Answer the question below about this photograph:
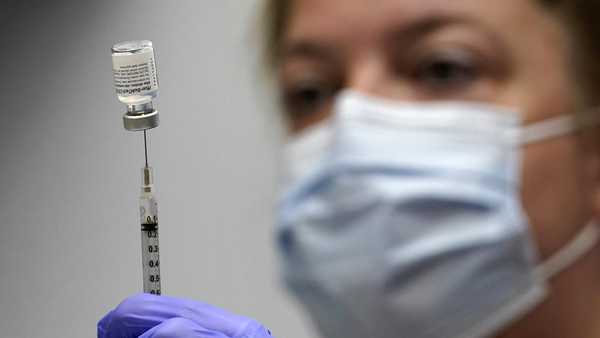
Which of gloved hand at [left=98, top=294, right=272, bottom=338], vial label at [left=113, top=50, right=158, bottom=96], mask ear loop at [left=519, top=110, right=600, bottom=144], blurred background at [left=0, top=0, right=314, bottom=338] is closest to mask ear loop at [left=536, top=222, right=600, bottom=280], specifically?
mask ear loop at [left=519, top=110, right=600, bottom=144]

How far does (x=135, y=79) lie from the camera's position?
4.62 feet

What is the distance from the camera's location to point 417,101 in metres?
1.04

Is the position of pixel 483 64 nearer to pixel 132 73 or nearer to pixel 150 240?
pixel 132 73

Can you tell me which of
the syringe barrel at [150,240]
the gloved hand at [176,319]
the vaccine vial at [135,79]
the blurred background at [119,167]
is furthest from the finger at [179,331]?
the blurred background at [119,167]

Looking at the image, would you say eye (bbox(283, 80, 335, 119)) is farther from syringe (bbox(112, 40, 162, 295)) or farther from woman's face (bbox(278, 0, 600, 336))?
syringe (bbox(112, 40, 162, 295))

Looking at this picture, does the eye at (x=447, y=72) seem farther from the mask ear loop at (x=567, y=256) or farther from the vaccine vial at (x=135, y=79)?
the vaccine vial at (x=135, y=79)

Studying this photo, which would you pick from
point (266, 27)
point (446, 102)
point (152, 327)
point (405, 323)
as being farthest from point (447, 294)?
point (152, 327)

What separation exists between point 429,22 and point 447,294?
0.27 meters

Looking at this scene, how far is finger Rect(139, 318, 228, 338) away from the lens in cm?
139

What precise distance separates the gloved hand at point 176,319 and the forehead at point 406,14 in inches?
21.4

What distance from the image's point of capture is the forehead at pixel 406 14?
100 cm

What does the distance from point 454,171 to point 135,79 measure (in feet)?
1.83

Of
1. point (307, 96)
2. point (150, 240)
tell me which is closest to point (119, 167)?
point (150, 240)

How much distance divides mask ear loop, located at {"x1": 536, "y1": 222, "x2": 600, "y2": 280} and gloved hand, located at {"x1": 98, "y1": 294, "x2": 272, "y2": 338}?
52 cm
